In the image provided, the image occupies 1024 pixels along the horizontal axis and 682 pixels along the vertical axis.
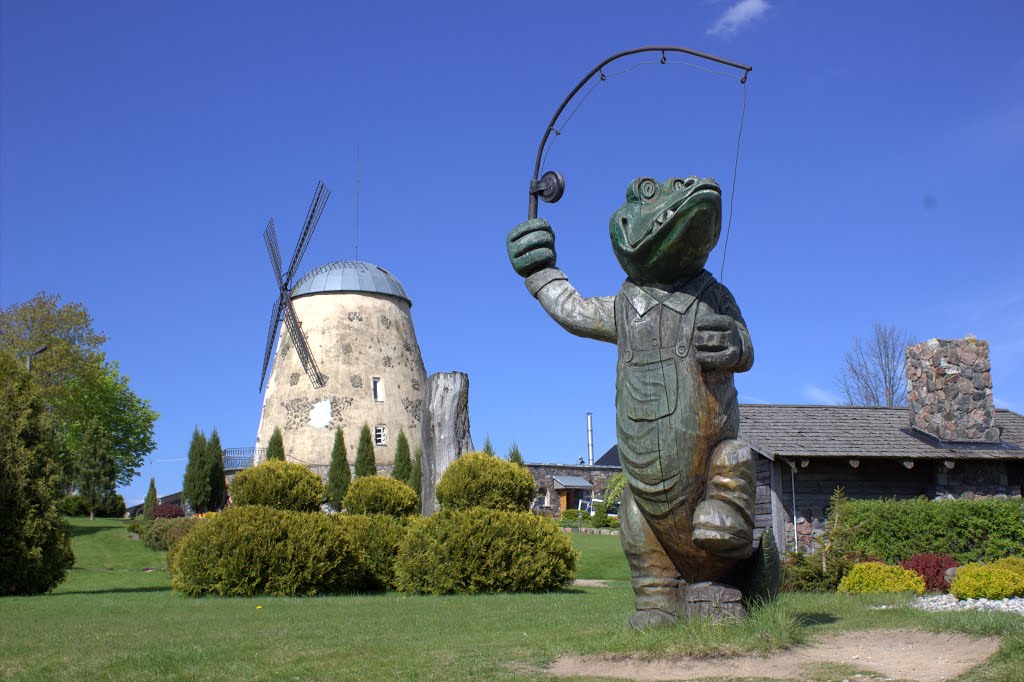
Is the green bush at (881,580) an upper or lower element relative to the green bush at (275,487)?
lower

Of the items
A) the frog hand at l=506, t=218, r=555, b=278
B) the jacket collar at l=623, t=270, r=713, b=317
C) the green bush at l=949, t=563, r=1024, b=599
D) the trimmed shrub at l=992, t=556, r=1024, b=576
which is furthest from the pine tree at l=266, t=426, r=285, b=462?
the jacket collar at l=623, t=270, r=713, b=317

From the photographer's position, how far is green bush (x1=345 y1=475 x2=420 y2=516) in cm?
1596

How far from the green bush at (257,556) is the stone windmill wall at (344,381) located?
22.9 meters

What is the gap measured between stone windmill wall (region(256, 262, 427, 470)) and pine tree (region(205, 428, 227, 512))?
1.99m

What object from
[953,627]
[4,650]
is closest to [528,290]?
[953,627]

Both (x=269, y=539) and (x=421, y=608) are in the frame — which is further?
(x=269, y=539)

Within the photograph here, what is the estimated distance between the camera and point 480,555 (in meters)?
12.4

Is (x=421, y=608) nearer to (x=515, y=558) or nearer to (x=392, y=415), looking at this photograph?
(x=515, y=558)

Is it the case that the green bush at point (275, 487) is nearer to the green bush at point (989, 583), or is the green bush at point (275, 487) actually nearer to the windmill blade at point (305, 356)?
the green bush at point (989, 583)

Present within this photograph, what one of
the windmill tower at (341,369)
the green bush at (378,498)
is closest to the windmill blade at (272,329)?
the windmill tower at (341,369)

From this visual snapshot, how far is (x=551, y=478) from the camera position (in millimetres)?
36062

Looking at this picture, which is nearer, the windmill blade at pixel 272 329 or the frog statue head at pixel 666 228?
the frog statue head at pixel 666 228

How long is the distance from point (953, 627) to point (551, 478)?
30.5m

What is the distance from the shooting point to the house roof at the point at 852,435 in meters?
16.6
